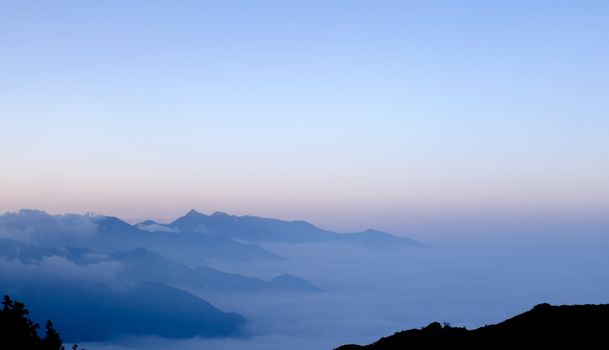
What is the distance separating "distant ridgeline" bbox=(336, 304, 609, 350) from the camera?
2641cm

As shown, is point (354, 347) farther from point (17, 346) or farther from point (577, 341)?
point (17, 346)

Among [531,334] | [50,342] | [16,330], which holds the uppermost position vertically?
[531,334]

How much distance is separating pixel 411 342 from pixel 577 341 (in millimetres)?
8652

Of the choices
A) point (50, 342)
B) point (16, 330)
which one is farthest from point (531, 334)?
point (16, 330)

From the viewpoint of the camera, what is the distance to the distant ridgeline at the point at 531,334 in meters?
26.4

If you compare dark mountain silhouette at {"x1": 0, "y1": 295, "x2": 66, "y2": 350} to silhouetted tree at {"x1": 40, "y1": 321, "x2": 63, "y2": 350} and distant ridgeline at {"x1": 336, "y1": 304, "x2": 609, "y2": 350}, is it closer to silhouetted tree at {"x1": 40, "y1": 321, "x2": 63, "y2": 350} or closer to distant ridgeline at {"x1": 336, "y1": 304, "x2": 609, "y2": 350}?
silhouetted tree at {"x1": 40, "y1": 321, "x2": 63, "y2": 350}

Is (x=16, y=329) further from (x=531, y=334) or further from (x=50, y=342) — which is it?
(x=531, y=334)

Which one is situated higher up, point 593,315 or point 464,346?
point 593,315

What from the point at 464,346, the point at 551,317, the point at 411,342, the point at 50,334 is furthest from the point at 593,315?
the point at 50,334

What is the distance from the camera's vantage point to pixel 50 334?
127 ft

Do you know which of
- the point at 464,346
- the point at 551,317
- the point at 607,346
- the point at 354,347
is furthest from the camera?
the point at 354,347

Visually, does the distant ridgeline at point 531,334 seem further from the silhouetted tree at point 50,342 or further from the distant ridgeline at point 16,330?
the distant ridgeline at point 16,330

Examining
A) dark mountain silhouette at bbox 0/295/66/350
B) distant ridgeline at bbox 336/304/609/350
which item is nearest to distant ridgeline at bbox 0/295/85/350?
dark mountain silhouette at bbox 0/295/66/350

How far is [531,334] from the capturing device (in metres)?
29.0
